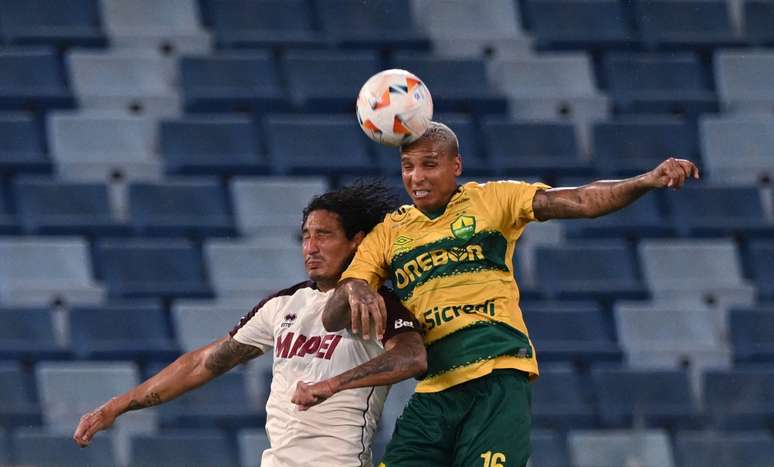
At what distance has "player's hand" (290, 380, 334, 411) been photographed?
3889 millimetres

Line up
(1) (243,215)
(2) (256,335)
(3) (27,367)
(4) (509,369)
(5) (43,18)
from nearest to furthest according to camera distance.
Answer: (4) (509,369) < (2) (256,335) < (3) (27,367) < (1) (243,215) < (5) (43,18)

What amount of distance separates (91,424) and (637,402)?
175 inches

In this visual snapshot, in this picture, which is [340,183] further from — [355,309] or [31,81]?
[355,309]

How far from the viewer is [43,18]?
9.74 meters

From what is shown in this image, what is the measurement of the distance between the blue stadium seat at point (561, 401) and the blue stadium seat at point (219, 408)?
1571 mm

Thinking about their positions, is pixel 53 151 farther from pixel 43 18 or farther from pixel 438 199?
pixel 438 199

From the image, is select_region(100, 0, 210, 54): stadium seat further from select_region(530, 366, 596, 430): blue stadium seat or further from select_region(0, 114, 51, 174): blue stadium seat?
select_region(530, 366, 596, 430): blue stadium seat

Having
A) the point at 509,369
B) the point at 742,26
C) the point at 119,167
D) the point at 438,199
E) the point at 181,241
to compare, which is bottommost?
the point at 509,369

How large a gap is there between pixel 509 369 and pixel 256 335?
2.77ft

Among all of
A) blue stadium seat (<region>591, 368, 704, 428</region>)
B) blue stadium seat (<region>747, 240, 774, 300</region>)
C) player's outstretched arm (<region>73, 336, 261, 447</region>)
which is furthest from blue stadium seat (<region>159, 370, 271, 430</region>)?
blue stadium seat (<region>747, 240, 774, 300</region>)

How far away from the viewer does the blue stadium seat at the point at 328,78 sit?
9.59 meters

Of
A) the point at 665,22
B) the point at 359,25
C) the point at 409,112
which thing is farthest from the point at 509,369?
the point at 665,22

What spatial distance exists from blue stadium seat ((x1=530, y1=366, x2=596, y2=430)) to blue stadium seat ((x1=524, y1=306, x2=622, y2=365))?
0.23 meters

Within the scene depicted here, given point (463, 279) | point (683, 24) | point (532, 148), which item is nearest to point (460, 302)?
point (463, 279)
